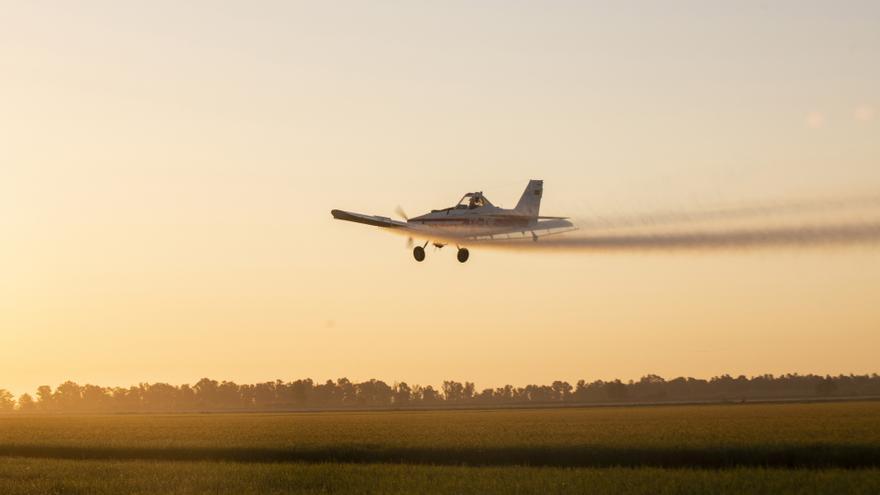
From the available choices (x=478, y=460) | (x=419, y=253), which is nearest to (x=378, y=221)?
(x=419, y=253)

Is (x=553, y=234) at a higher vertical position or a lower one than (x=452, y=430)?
higher

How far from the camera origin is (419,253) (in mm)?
50438

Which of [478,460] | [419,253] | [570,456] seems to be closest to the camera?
[419,253]

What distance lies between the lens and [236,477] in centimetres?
4975

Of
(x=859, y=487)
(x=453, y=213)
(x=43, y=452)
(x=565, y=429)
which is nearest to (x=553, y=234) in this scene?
(x=453, y=213)

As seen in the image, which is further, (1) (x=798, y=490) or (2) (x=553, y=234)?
(2) (x=553, y=234)

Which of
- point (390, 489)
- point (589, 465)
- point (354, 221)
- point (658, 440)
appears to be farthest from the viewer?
point (658, 440)

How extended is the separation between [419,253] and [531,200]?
757cm

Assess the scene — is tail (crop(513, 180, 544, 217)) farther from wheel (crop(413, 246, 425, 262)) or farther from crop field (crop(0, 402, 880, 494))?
crop field (crop(0, 402, 880, 494))

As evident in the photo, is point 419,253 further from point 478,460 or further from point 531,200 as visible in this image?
point 478,460

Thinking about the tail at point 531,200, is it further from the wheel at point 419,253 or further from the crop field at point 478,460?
the crop field at point 478,460

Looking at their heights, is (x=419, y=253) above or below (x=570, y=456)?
above

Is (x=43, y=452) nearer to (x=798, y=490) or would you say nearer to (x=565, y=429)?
(x=565, y=429)

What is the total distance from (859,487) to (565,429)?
4022 centimetres
